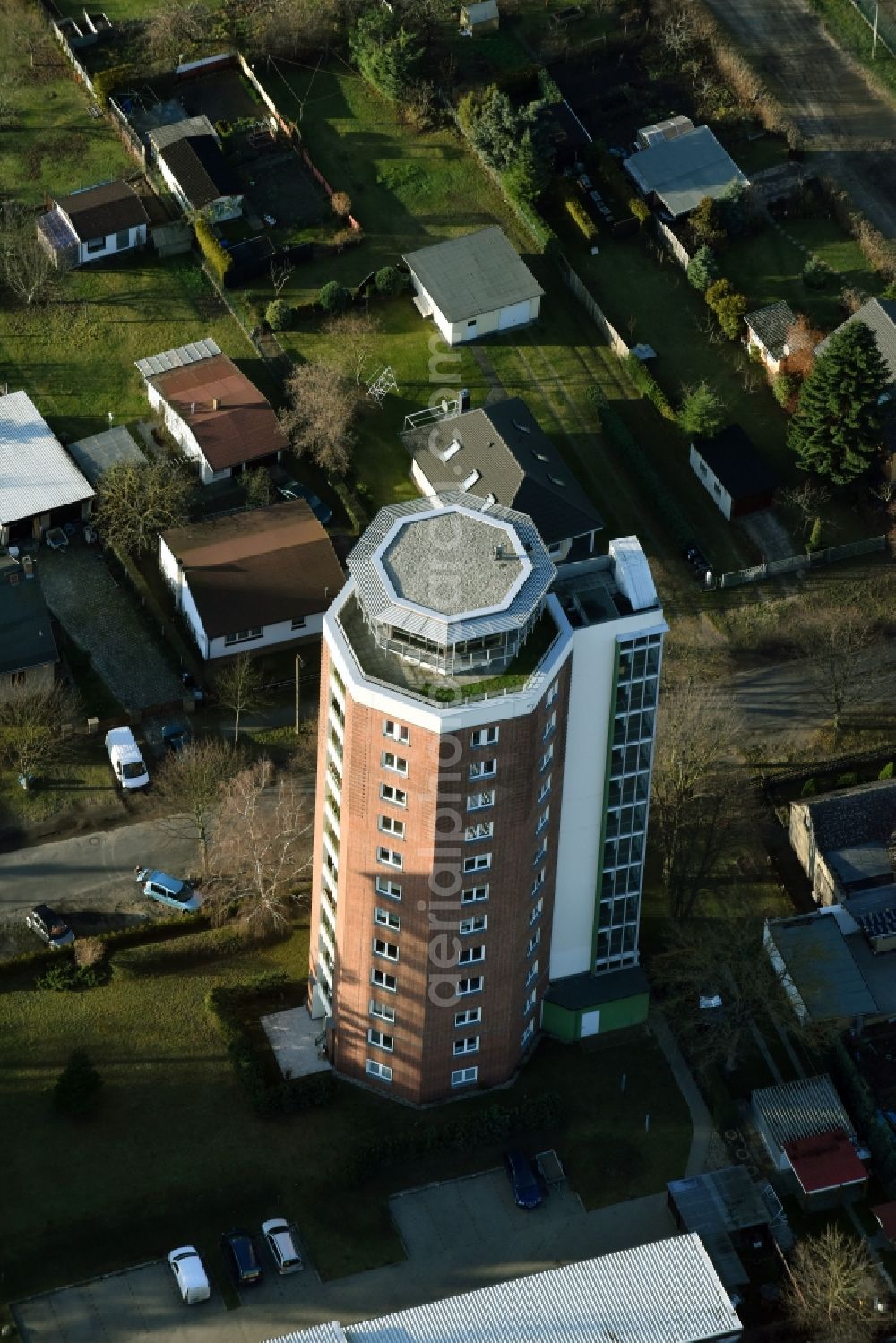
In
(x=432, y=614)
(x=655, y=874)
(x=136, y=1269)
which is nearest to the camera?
(x=432, y=614)

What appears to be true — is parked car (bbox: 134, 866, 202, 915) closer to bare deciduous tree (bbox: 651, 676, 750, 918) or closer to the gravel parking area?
the gravel parking area

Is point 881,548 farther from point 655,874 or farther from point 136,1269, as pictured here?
point 136,1269

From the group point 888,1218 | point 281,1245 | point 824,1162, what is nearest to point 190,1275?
point 281,1245

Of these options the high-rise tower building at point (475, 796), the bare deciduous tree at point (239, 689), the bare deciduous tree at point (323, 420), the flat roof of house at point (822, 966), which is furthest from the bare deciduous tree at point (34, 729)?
the flat roof of house at point (822, 966)

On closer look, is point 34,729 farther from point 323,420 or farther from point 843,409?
point 843,409

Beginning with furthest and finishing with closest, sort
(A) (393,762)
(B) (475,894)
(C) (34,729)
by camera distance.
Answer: (C) (34,729) → (B) (475,894) → (A) (393,762)

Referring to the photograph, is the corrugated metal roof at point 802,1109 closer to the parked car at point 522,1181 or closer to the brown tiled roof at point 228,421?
the parked car at point 522,1181

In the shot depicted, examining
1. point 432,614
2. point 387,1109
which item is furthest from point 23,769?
point 432,614
